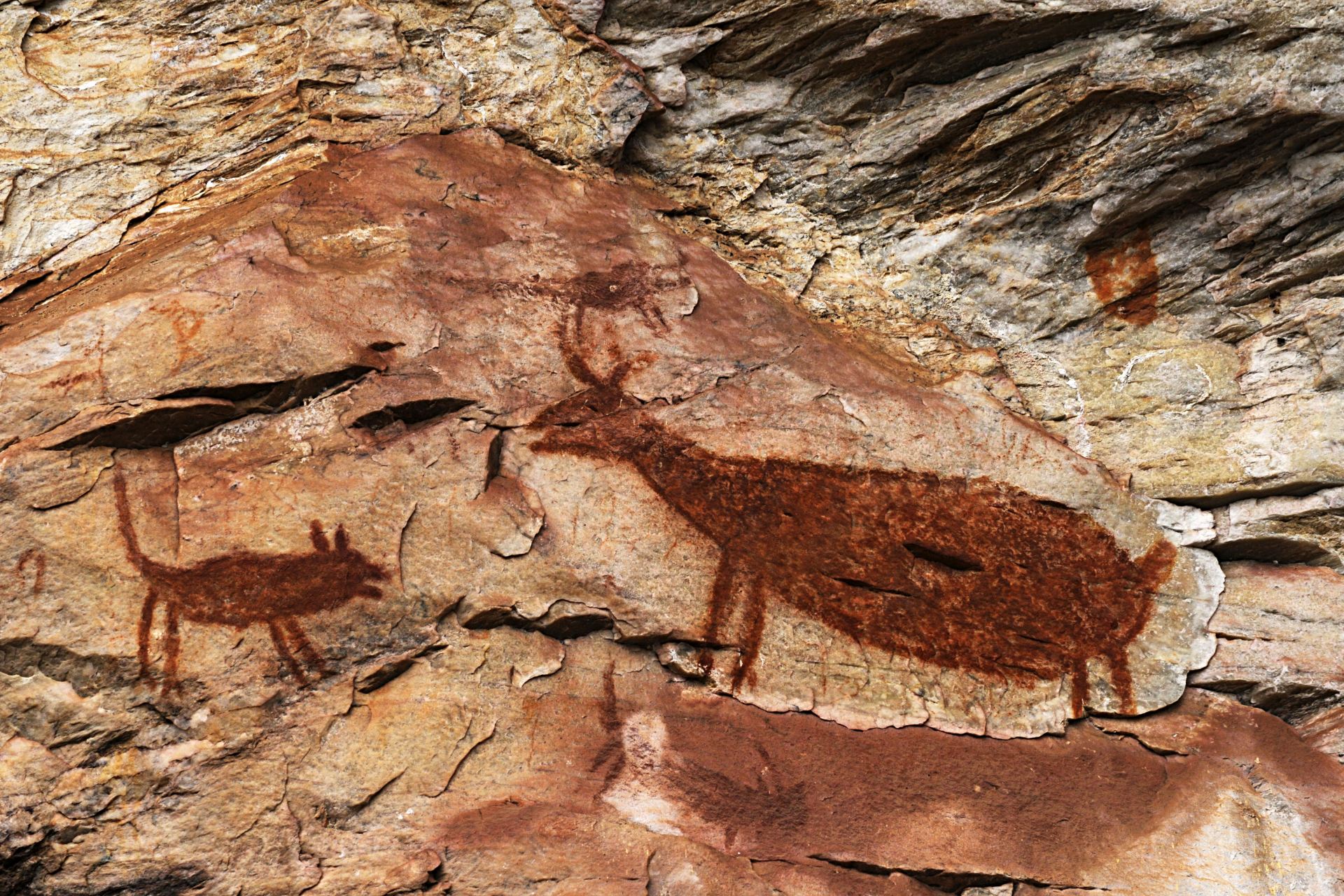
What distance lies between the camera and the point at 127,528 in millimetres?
4355

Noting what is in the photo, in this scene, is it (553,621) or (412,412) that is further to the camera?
(412,412)

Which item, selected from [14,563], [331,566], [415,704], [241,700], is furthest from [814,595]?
[14,563]

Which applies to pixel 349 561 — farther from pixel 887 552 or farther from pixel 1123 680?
pixel 1123 680

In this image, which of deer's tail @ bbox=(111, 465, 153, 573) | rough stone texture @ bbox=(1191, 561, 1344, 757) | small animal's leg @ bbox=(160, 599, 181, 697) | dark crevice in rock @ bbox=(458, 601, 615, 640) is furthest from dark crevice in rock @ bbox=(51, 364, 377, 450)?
rough stone texture @ bbox=(1191, 561, 1344, 757)

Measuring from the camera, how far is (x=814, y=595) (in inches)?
199

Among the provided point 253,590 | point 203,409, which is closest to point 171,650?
point 253,590

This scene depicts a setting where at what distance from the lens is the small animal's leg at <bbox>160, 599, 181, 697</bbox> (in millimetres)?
4215

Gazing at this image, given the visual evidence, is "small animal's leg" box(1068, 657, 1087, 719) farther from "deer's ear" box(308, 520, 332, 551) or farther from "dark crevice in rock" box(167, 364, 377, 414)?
"dark crevice in rock" box(167, 364, 377, 414)

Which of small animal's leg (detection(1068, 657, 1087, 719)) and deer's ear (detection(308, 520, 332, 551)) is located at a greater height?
small animal's leg (detection(1068, 657, 1087, 719))

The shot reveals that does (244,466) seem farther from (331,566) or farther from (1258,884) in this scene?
(1258,884)

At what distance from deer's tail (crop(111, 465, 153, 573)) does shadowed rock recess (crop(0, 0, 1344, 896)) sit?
16 millimetres

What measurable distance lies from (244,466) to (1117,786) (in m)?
4.35

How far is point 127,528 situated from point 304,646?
896 mm

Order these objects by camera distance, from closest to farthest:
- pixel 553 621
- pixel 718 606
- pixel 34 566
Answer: pixel 34 566 → pixel 553 621 → pixel 718 606
